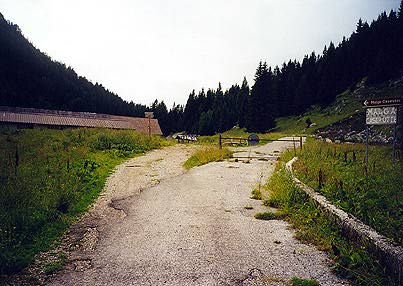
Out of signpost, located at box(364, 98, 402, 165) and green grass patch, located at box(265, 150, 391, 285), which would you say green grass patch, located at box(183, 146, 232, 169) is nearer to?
green grass patch, located at box(265, 150, 391, 285)

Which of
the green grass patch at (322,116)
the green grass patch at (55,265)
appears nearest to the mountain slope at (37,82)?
the green grass patch at (322,116)

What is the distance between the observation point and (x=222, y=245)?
478 cm

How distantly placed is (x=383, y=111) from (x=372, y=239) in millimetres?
7494

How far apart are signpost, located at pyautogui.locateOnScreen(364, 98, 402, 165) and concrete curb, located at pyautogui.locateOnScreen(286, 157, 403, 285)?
522 cm

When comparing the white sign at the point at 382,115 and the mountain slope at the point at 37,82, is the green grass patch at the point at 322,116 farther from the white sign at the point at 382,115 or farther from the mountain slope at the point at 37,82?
the mountain slope at the point at 37,82

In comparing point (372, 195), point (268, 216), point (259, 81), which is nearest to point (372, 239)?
point (372, 195)

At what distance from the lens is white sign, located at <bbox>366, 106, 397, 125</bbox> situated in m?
9.56

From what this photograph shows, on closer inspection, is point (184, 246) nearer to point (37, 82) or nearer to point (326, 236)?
point (326, 236)

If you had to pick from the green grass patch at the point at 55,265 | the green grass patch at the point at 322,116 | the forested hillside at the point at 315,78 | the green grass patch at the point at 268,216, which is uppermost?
the forested hillside at the point at 315,78

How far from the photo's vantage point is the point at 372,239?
3.87m

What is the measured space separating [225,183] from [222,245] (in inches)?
222

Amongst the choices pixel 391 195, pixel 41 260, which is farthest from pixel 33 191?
pixel 391 195

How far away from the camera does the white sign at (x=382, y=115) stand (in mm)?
9562

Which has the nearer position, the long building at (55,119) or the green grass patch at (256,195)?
the green grass patch at (256,195)
